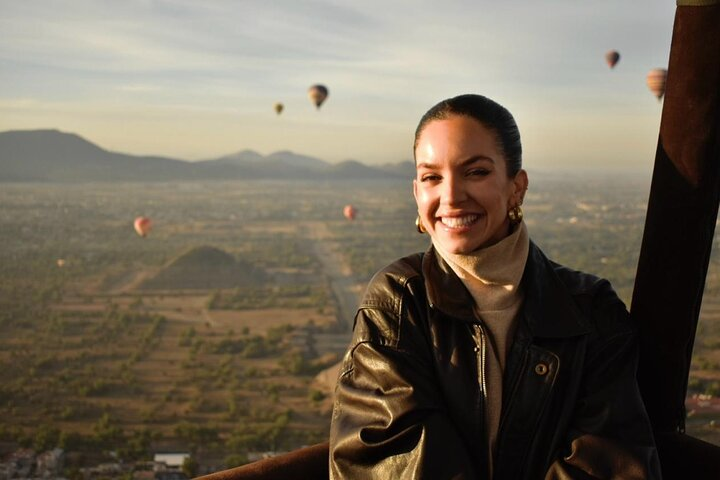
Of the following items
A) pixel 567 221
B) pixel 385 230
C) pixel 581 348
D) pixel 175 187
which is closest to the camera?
pixel 581 348

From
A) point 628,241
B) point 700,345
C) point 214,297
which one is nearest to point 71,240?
point 214,297

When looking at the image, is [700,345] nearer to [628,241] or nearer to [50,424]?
[50,424]

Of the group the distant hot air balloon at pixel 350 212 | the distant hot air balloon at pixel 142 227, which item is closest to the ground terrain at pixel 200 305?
the distant hot air balloon at pixel 350 212

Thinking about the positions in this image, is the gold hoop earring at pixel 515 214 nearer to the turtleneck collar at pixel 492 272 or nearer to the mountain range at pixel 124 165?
the turtleneck collar at pixel 492 272

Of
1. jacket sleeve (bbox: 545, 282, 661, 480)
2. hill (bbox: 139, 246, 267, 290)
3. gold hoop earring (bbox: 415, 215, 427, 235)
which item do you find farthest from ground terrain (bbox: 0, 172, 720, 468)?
gold hoop earring (bbox: 415, 215, 427, 235)

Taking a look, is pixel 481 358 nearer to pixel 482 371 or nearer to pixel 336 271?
pixel 482 371
